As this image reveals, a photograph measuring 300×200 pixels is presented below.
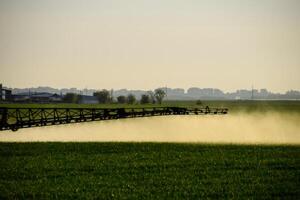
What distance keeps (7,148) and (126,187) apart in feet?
53.2

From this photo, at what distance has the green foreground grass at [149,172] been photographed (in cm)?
1889

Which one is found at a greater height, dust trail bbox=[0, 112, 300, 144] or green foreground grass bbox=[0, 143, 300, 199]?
green foreground grass bbox=[0, 143, 300, 199]

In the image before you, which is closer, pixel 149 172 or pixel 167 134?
pixel 149 172

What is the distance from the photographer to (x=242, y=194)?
18.6m

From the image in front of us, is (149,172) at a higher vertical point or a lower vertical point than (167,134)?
higher

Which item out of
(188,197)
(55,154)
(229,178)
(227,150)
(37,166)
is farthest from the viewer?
(227,150)

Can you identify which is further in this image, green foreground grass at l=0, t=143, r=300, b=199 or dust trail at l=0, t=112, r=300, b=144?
dust trail at l=0, t=112, r=300, b=144

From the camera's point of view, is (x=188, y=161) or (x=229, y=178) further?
(x=188, y=161)

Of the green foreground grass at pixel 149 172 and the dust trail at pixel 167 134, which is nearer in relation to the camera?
the green foreground grass at pixel 149 172

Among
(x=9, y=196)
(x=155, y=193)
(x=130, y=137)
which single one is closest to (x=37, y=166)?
(x=9, y=196)

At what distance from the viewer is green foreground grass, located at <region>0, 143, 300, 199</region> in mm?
18888

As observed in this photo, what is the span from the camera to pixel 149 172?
76.6 feet

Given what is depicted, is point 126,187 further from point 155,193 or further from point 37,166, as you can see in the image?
point 37,166

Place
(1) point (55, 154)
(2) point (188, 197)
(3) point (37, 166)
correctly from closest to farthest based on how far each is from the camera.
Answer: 1. (2) point (188, 197)
2. (3) point (37, 166)
3. (1) point (55, 154)
